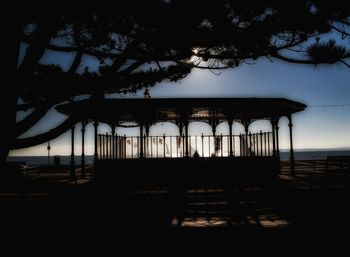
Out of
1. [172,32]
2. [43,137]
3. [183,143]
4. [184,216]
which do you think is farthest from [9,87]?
[183,143]

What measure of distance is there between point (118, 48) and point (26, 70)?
8.70ft

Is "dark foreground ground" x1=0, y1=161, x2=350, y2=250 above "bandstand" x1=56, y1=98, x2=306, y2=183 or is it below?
below

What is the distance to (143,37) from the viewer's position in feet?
16.0

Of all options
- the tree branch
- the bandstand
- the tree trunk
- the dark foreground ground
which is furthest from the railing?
the tree trunk

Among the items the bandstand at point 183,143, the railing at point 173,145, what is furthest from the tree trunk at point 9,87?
the railing at point 173,145

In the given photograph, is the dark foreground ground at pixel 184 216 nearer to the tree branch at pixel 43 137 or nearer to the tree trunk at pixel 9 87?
the tree branch at pixel 43 137

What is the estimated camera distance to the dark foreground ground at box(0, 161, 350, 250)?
22.8ft

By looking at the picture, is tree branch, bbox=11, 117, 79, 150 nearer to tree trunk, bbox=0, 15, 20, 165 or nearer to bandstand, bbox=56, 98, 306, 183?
tree trunk, bbox=0, 15, 20, 165

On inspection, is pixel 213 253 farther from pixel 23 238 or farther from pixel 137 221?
pixel 23 238

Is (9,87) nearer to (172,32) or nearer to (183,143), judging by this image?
(172,32)

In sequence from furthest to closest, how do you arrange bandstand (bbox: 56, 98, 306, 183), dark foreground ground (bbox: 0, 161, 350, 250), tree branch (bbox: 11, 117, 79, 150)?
1. bandstand (bbox: 56, 98, 306, 183)
2. dark foreground ground (bbox: 0, 161, 350, 250)
3. tree branch (bbox: 11, 117, 79, 150)

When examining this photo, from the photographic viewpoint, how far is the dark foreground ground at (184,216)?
6945 mm

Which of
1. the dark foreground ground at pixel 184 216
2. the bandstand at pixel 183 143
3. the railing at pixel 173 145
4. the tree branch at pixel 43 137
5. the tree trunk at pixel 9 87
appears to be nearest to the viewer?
the tree trunk at pixel 9 87

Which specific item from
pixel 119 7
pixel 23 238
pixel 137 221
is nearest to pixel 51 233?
pixel 23 238
